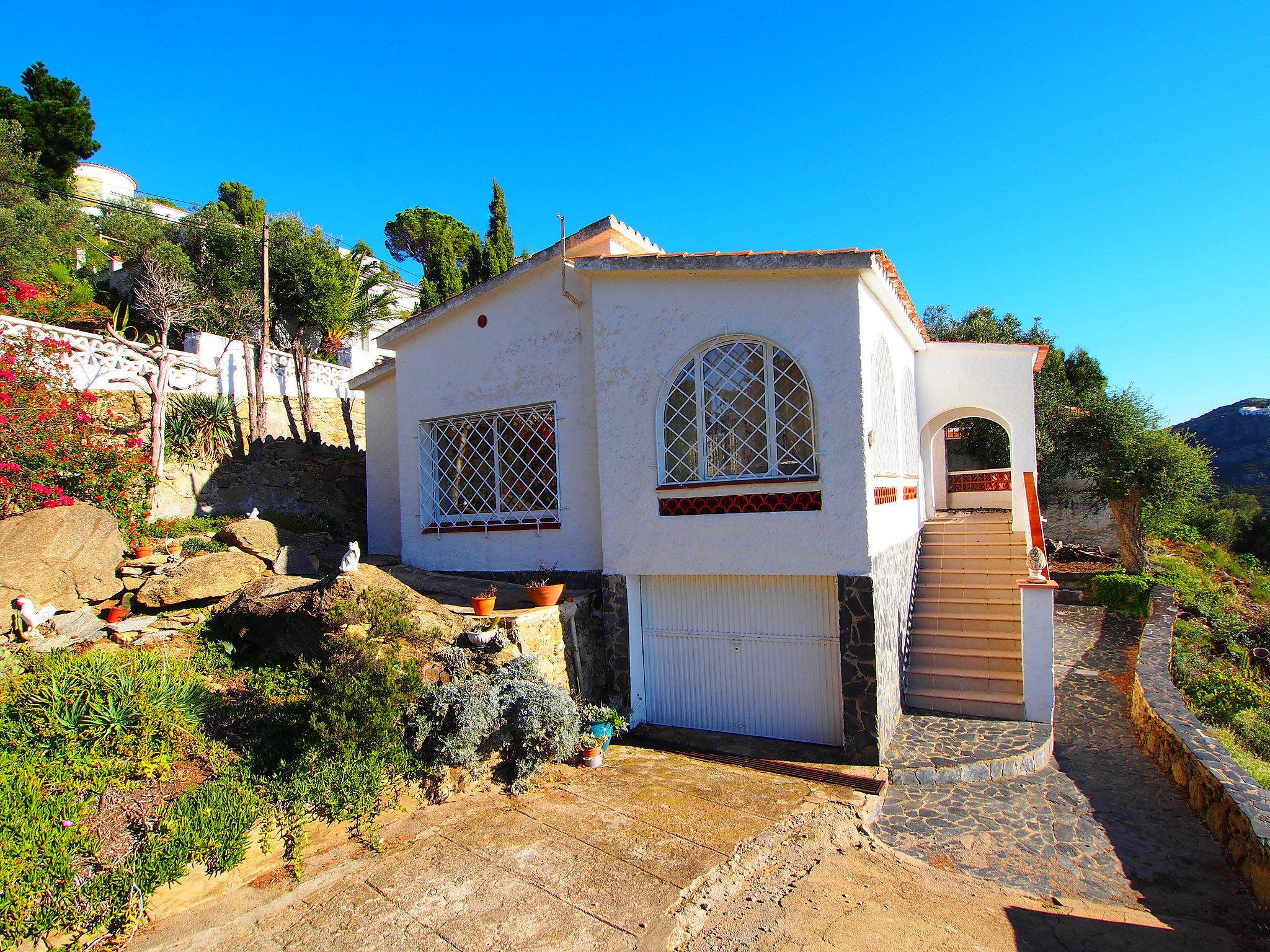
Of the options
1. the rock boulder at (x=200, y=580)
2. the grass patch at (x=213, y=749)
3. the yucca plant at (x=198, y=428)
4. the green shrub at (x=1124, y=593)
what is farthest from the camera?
the green shrub at (x=1124, y=593)

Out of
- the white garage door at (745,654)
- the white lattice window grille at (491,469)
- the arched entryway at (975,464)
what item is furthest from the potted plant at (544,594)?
the arched entryway at (975,464)

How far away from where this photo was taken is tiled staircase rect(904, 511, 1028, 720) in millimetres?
9008

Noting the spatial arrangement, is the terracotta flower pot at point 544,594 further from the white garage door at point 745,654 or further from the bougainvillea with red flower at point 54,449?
the bougainvillea with red flower at point 54,449

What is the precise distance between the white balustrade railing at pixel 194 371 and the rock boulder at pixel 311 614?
6.77 m

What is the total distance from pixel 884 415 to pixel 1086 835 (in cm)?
511

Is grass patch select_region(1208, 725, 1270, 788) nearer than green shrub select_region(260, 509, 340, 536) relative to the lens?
Yes

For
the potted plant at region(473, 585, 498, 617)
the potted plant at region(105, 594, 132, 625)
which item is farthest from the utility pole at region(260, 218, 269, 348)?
the potted plant at region(473, 585, 498, 617)

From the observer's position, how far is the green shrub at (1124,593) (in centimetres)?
1516

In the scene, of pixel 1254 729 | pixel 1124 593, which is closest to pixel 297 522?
pixel 1254 729

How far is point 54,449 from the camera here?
9828 millimetres

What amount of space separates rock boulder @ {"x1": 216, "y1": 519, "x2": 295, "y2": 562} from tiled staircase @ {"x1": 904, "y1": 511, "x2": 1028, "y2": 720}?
9.73 metres

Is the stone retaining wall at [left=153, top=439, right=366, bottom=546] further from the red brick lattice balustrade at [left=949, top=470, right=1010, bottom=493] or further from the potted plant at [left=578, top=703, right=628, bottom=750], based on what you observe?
the red brick lattice balustrade at [left=949, top=470, right=1010, bottom=493]

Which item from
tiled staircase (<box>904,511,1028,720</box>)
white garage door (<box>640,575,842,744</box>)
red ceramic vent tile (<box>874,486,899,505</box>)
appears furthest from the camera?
tiled staircase (<box>904,511,1028,720</box>)

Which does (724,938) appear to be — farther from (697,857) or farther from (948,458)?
(948,458)
